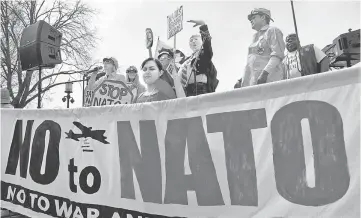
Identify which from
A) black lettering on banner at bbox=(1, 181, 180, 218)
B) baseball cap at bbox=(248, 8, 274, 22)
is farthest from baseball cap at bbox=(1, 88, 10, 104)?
baseball cap at bbox=(248, 8, 274, 22)

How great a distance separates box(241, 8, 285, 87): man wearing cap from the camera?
2.97 m

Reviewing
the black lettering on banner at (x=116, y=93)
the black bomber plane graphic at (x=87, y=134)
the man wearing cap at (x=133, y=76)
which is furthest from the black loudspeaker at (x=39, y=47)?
the black bomber plane graphic at (x=87, y=134)

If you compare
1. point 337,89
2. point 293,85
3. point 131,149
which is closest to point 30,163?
point 131,149

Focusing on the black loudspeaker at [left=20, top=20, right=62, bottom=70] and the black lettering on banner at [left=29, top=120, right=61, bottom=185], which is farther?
the black loudspeaker at [left=20, top=20, right=62, bottom=70]

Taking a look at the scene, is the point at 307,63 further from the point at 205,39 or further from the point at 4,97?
the point at 4,97

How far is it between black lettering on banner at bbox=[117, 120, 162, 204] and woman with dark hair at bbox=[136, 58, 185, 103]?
0.87 metres

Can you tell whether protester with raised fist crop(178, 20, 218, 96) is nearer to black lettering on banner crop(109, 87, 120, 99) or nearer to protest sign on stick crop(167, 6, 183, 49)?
protest sign on stick crop(167, 6, 183, 49)

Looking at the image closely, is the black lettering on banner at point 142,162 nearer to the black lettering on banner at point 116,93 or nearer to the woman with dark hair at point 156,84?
the woman with dark hair at point 156,84

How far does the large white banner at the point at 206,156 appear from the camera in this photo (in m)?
1.58

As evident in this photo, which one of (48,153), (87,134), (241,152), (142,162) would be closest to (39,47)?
(48,153)

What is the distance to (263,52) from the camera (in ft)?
10.2

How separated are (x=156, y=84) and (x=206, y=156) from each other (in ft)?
4.77

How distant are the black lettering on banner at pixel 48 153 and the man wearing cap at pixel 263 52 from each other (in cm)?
162

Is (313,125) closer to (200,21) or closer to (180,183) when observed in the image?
(180,183)
